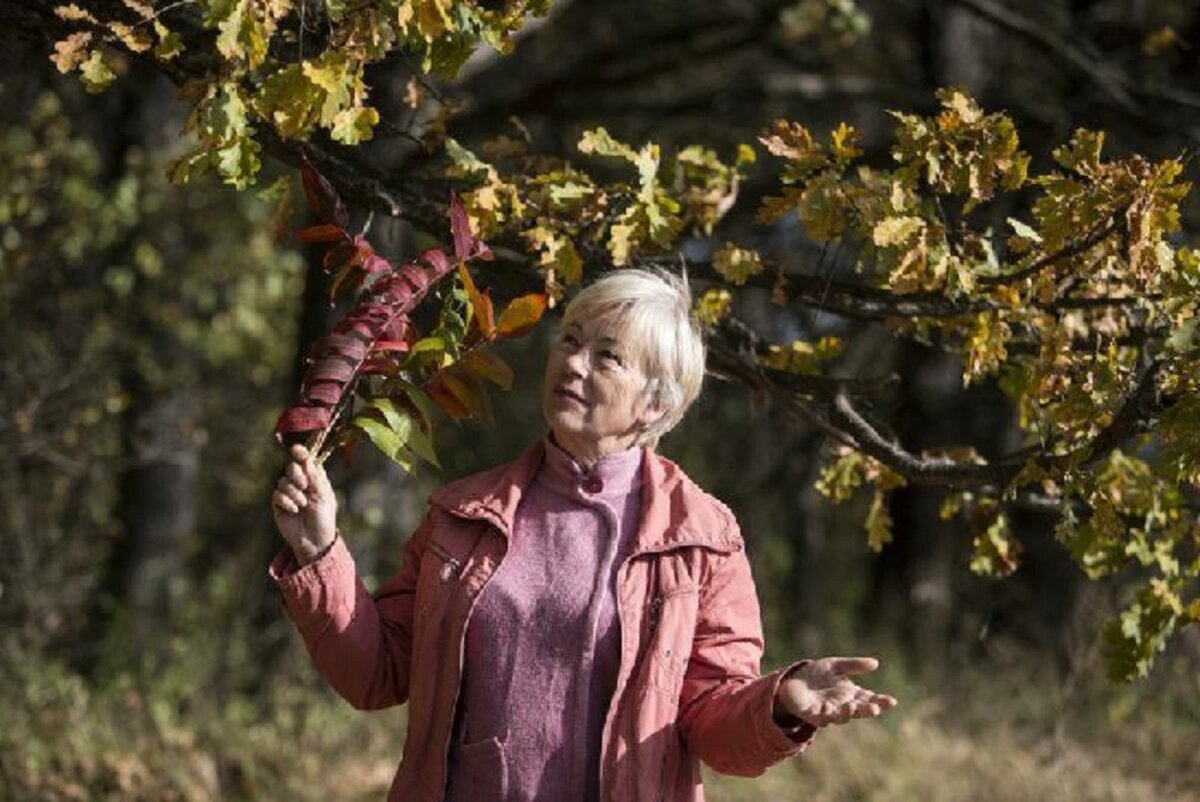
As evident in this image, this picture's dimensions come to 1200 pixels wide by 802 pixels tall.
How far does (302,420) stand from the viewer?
278cm

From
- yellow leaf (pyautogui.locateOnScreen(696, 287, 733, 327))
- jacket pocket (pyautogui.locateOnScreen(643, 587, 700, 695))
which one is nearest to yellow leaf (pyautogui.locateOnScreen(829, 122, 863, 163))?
yellow leaf (pyautogui.locateOnScreen(696, 287, 733, 327))

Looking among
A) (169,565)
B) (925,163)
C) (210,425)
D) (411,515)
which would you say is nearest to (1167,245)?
(925,163)

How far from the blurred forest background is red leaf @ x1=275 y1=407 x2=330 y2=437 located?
1108 millimetres

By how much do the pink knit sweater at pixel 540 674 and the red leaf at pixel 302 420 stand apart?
40 cm

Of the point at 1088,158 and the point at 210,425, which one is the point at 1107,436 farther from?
the point at 210,425

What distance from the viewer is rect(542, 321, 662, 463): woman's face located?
2.99m

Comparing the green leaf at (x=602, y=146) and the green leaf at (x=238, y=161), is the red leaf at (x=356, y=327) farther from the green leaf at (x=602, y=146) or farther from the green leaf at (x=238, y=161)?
the green leaf at (x=602, y=146)

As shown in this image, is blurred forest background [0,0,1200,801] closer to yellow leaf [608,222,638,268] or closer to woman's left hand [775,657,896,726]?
yellow leaf [608,222,638,268]

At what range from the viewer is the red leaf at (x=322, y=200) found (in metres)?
3.07

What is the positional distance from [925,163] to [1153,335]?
2.11ft

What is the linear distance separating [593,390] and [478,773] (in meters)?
0.66

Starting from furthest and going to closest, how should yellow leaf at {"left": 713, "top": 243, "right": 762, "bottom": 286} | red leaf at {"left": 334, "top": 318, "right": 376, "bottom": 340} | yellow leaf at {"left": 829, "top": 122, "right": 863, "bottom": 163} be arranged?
1. yellow leaf at {"left": 713, "top": 243, "right": 762, "bottom": 286}
2. yellow leaf at {"left": 829, "top": 122, "right": 863, "bottom": 163}
3. red leaf at {"left": 334, "top": 318, "right": 376, "bottom": 340}

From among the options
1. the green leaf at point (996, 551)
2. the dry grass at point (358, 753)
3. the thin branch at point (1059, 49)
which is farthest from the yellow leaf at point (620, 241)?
the thin branch at point (1059, 49)

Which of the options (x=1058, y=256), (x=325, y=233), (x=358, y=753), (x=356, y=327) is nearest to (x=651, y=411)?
(x=356, y=327)
